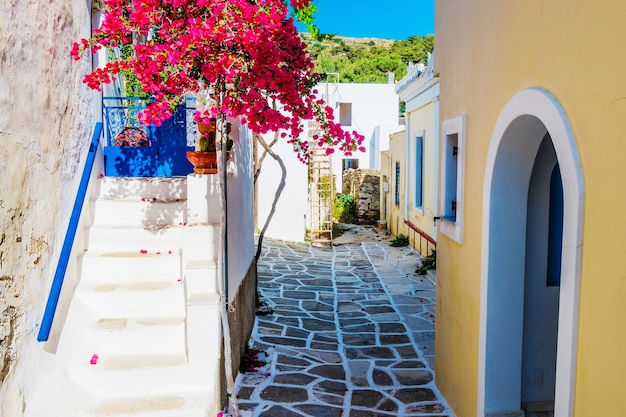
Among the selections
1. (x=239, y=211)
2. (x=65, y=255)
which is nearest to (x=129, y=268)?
(x=65, y=255)

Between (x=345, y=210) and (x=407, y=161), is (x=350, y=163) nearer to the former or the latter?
(x=345, y=210)

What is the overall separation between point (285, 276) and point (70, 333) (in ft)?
21.7

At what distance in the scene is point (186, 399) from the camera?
430 cm

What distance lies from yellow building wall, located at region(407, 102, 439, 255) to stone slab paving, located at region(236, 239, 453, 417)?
1.17 meters

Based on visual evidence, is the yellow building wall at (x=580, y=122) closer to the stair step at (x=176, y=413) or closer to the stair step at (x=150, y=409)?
the stair step at (x=176, y=413)

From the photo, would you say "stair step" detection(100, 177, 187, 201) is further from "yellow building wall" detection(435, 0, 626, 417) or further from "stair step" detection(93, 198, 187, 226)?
"yellow building wall" detection(435, 0, 626, 417)

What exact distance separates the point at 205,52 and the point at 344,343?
14.9 feet

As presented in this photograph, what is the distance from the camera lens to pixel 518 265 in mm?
3977

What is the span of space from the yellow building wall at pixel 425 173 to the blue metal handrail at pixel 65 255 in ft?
25.9

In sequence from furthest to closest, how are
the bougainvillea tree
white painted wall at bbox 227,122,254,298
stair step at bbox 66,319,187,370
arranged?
white painted wall at bbox 227,122,254,298
stair step at bbox 66,319,187,370
the bougainvillea tree

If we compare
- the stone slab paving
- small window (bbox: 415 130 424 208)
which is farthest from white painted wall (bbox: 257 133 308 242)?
small window (bbox: 415 130 424 208)

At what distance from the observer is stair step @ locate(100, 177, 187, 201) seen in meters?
6.28

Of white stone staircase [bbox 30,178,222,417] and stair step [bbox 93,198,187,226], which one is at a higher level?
stair step [bbox 93,198,187,226]

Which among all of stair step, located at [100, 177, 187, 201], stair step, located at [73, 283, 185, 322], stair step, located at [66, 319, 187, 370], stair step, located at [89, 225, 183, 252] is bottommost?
stair step, located at [66, 319, 187, 370]
